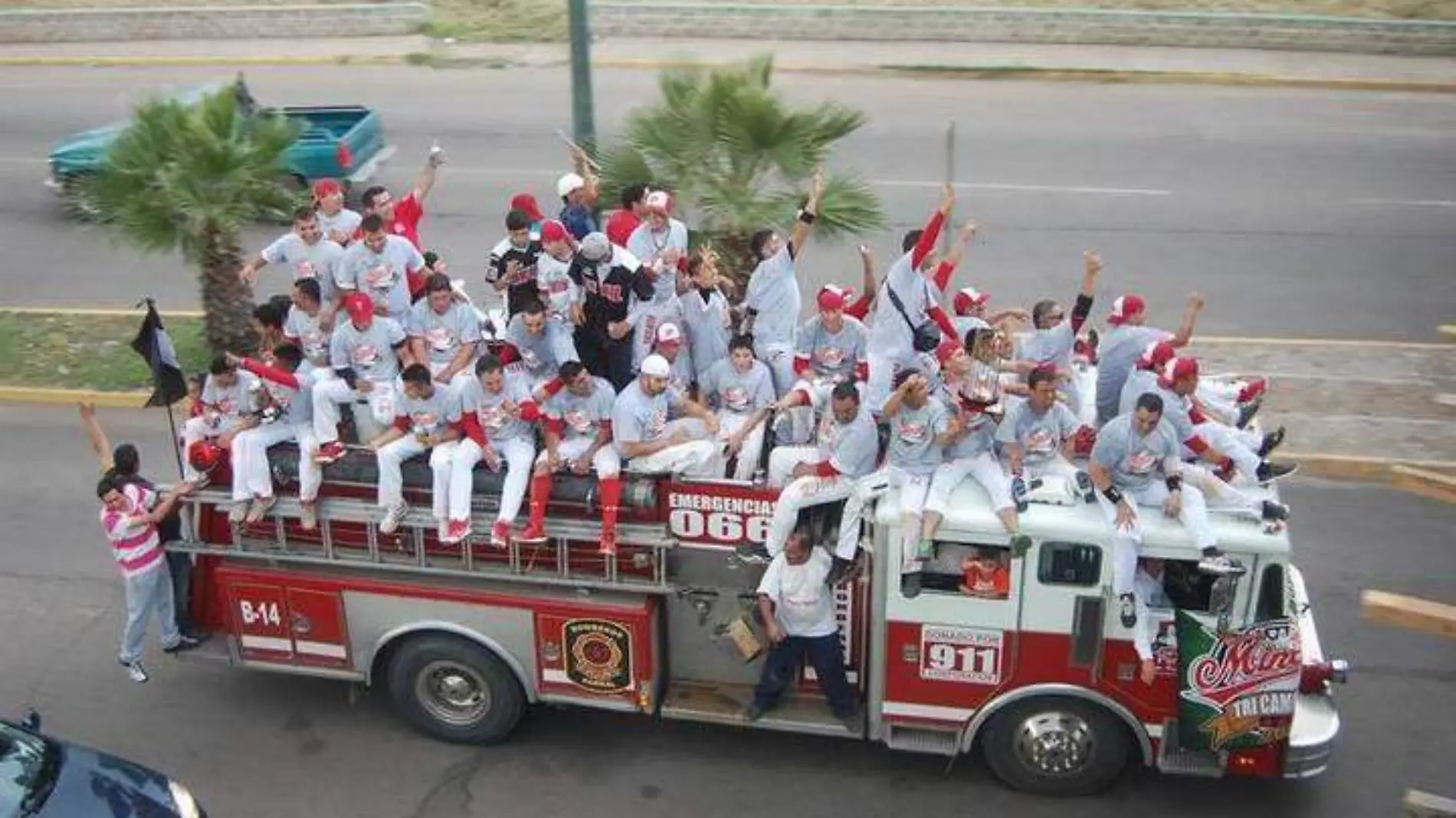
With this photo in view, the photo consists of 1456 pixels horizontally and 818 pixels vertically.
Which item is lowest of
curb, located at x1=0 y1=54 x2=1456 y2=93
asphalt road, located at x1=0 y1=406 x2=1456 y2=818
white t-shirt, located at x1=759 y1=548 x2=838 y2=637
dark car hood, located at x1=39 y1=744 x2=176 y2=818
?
asphalt road, located at x1=0 y1=406 x2=1456 y2=818

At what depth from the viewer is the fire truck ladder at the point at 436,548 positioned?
9.37 m

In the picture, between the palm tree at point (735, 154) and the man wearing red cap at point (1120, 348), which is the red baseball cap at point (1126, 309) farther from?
the palm tree at point (735, 154)

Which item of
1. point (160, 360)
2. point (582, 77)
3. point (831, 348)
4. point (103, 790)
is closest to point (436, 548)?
point (103, 790)

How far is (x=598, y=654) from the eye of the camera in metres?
9.57

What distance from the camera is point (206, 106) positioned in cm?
1392

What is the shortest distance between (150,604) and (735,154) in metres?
5.70

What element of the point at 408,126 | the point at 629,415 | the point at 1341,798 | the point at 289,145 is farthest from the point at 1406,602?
the point at 408,126

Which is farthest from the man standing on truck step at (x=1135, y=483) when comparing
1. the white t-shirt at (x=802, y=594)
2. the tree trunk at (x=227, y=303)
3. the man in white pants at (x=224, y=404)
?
the tree trunk at (x=227, y=303)

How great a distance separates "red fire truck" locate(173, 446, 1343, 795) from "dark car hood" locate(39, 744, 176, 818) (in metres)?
1.30

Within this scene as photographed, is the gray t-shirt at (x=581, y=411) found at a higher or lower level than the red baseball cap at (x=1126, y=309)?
lower

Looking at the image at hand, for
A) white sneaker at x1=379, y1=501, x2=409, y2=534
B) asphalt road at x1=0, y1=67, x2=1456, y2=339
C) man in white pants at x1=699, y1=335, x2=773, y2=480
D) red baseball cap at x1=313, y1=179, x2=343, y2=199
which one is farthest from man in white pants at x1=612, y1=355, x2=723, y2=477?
asphalt road at x1=0, y1=67, x2=1456, y2=339

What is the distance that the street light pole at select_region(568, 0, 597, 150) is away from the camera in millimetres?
14531

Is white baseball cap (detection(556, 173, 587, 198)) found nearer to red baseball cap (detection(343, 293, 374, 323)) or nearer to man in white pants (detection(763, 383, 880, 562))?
red baseball cap (detection(343, 293, 374, 323))

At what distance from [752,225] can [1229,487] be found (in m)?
5.08
